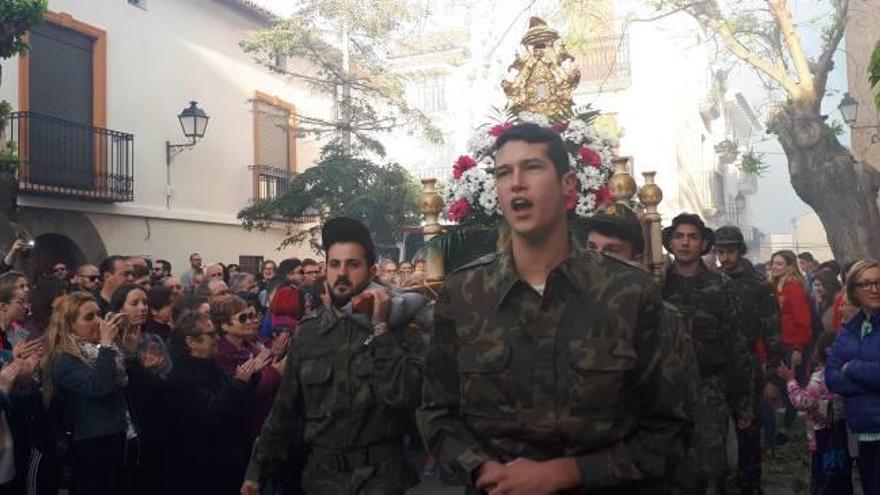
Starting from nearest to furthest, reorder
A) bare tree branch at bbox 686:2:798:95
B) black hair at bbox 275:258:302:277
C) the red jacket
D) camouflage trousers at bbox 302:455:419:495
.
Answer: camouflage trousers at bbox 302:455:419:495
the red jacket
black hair at bbox 275:258:302:277
bare tree branch at bbox 686:2:798:95

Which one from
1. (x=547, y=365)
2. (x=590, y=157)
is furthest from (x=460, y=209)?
(x=547, y=365)

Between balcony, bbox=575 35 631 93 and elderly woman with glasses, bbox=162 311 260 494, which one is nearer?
elderly woman with glasses, bbox=162 311 260 494

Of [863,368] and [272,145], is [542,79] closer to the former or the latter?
[863,368]

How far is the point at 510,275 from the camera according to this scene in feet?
9.50

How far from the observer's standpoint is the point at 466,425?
290 cm

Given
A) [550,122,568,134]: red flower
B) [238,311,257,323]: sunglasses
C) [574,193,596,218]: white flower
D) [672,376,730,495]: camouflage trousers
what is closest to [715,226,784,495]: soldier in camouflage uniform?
[672,376,730,495]: camouflage trousers

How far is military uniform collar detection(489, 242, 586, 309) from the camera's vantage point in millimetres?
2844

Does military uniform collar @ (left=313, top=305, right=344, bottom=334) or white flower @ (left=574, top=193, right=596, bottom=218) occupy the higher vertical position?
white flower @ (left=574, top=193, right=596, bottom=218)

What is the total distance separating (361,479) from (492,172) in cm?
305

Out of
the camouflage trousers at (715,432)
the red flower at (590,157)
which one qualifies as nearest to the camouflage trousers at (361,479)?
the camouflage trousers at (715,432)

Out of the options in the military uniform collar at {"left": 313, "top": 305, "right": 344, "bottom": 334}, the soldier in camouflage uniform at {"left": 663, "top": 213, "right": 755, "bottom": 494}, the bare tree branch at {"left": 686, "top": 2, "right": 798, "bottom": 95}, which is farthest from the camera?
the bare tree branch at {"left": 686, "top": 2, "right": 798, "bottom": 95}

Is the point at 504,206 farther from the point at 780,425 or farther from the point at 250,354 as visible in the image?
the point at 780,425

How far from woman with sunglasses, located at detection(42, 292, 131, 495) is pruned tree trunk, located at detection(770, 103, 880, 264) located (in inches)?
467

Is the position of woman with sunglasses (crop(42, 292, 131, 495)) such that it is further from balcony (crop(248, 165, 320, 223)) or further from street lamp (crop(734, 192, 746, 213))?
street lamp (crop(734, 192, 746, 213))
